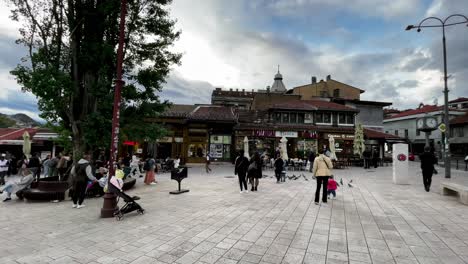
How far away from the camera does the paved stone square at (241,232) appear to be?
3744 mm

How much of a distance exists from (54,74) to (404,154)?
1592cm

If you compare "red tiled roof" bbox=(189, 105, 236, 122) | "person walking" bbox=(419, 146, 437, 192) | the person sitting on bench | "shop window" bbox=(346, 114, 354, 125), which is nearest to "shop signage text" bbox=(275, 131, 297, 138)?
"red tiled roof" bbox=(189, 105, 236, 122)

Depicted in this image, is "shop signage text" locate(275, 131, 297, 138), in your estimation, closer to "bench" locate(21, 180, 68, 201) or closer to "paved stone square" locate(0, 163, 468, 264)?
"paved stone square" locate(0, 163, 468, 264)

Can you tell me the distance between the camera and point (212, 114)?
26484 millimetres

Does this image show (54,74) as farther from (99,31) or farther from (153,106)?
(153,106)

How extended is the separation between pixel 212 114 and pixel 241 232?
22250 mm

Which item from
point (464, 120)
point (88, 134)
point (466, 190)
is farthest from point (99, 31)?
point (464, 120)

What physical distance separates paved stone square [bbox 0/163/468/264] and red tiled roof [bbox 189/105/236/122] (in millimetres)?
17658

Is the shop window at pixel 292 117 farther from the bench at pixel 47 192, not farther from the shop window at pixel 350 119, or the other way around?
the bench at pixel 47 192

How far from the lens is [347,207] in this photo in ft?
23.1

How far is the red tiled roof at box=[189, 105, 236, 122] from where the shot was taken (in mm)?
25047

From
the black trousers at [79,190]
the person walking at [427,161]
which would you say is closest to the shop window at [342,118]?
the person walking at [427,161]

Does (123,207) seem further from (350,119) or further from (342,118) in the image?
(350,119)

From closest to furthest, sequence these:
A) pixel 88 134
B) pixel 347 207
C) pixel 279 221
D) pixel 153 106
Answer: pixel 279 221, pixel 347 207, pixel 88 134, pixel 153 106
